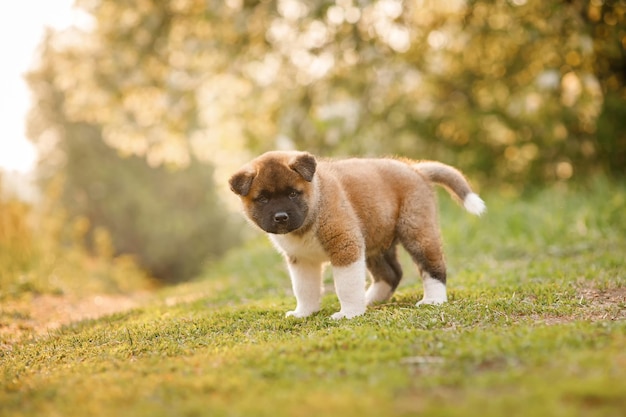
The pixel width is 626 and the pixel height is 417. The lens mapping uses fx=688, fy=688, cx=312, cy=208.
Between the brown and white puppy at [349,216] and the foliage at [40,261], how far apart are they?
4956mm

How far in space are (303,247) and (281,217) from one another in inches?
18.5

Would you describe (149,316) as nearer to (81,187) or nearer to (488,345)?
(488,345)

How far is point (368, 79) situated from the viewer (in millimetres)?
15492

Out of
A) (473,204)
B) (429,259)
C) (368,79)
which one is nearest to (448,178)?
(473,204)

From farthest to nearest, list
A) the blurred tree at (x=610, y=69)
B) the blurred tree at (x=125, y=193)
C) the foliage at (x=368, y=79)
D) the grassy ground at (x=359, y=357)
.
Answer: the blurred tree at (x=125, y=193)
the foliage at (x=368, y=79)
the blurred tree at (x=610, y=69)
the grassy ground at (x=359, y=357)

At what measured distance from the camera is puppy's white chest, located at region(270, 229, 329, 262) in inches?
243

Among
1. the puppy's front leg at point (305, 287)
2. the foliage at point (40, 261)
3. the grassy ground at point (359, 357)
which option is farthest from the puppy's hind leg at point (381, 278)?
the foliage at point (40, 261)

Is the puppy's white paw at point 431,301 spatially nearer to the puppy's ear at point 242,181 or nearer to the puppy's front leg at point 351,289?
the puppy's front leg at point 351,289

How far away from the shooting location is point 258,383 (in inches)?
154

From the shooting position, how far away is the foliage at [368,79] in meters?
14.9

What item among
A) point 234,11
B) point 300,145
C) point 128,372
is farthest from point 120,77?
point 128,372

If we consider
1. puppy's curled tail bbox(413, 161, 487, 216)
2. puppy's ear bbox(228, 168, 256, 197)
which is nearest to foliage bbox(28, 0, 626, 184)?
puppy's curled tail bbox(413, 161, 487, 216)

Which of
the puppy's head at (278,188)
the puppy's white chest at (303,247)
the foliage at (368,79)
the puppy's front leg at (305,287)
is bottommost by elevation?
the puppy's front leg at (305,287)

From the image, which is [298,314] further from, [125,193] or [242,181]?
[125,193]
